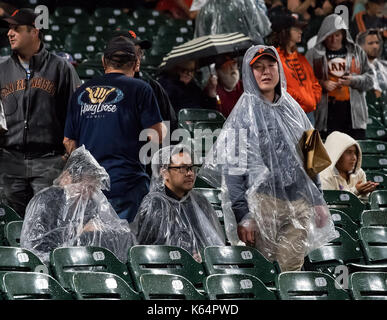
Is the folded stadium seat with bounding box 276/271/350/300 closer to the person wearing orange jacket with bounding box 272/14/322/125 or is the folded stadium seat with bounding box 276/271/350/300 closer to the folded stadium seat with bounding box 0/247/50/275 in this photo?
the folded stadium seat with bounding box 0/247/50/275

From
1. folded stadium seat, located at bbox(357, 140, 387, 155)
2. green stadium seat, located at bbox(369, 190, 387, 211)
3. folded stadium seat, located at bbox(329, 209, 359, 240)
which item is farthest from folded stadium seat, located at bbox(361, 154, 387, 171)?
folded stadium seat, located at bbox(329, 209, 359, 240)

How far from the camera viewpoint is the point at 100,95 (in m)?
6.73

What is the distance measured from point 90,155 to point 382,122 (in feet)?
18.1

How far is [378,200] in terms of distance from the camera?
824 centimetres

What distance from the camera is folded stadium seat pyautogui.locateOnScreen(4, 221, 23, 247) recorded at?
654 centimetres

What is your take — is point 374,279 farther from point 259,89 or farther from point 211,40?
point 211,40

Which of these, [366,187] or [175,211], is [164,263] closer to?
[175,211]

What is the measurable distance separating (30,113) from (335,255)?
238 centimetres

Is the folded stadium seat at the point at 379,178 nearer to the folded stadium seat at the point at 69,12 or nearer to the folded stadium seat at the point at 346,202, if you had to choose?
the folded stadium seat at the point at 346,202

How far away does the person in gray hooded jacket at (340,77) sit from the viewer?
974 cm

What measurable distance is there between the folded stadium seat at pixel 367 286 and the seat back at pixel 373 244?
3.25 feet

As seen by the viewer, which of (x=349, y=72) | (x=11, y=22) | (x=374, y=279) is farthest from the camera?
(x=349, y=72)
